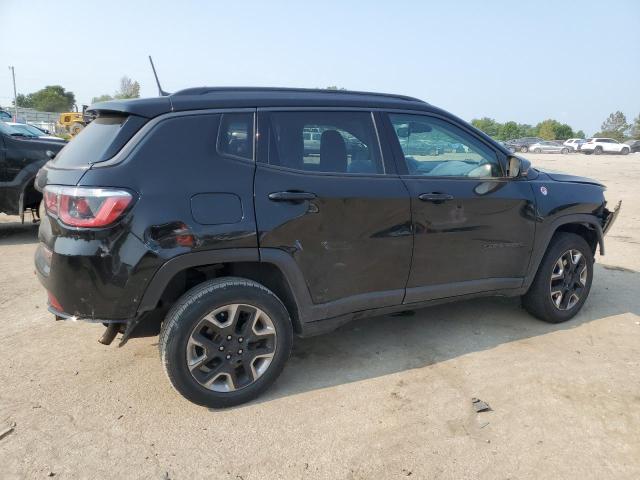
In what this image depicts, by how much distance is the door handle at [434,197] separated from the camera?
3349 mm

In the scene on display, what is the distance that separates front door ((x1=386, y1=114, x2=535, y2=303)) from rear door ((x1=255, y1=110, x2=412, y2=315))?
149 mm

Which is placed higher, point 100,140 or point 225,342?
point 100,140

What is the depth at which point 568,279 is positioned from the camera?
419 cm

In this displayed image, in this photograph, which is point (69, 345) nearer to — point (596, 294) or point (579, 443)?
point (579, 443)

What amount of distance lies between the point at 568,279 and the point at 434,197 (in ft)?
5.57

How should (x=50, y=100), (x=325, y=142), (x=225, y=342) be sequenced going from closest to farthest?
(x=225, y=342)
(x=325, y=142)
(x=50, y=100)

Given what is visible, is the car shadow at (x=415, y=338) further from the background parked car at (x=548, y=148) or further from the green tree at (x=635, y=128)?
the green tree at (x=635, y=128)

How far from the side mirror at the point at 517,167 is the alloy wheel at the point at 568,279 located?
34.1 inches

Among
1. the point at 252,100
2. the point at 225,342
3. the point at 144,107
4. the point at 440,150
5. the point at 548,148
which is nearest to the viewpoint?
the point at 144,107

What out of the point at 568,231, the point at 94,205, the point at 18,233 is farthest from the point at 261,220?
the point at 18,233

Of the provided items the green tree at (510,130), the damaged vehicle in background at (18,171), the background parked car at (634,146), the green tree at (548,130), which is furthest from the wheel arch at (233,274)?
the green tree at (548,130)

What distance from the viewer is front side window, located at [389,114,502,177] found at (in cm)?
345

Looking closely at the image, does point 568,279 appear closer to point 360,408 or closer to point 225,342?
point 360,408

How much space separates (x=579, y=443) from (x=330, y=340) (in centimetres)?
185
